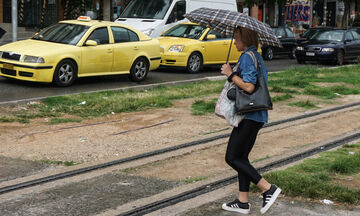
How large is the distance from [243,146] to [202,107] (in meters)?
6.20

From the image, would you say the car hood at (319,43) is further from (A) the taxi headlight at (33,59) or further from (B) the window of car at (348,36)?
(A) the taxi headlight at (33,59)

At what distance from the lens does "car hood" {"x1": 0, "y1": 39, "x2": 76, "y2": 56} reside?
43.2 ft

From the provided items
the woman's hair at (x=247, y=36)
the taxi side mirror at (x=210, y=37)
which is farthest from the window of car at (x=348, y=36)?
the woman's hair at (x=247, y=36)

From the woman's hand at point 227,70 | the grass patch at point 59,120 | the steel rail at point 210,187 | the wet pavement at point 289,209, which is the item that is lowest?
the steel rail at point 210,187

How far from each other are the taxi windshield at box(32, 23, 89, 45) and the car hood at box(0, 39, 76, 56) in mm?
278

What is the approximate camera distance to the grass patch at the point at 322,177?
5629mm

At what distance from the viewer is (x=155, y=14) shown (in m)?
21.8

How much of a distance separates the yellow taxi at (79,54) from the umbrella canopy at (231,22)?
8.13 m

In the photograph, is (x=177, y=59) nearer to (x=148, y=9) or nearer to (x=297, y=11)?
(x=148, y=9)

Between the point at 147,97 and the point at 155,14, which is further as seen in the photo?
the point at 155,14

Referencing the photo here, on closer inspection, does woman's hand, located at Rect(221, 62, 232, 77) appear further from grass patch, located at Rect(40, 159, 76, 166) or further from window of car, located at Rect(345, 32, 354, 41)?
window of car, located at Rect(345, 32, 354, 41)

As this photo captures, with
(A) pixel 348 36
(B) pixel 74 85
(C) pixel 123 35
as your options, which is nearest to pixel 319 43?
(A) pixel 348 36

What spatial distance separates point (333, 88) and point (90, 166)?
9.28 meters

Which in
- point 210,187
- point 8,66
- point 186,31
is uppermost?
point 186,31
